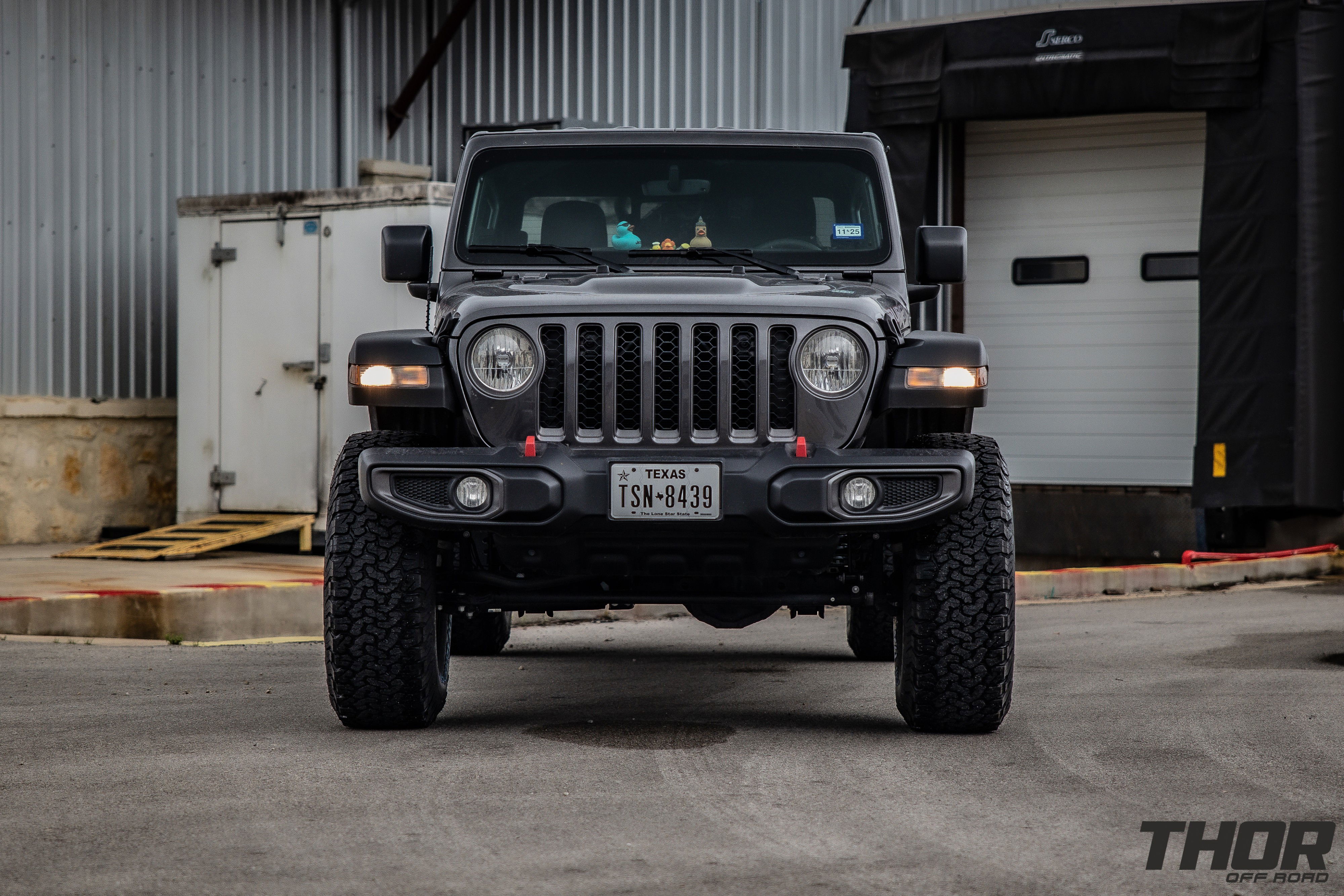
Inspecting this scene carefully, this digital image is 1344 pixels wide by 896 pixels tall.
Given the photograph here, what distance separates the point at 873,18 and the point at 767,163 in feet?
34.5

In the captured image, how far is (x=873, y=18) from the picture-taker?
1708 cm

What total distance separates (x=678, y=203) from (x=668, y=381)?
1.53 m

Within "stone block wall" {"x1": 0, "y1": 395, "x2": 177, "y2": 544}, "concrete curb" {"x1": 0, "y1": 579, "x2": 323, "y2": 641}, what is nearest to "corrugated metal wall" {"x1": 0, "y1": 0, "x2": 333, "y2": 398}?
"stone block wall" {"x1": 0, "y1": 395, "x2": 177, "y2": 544}

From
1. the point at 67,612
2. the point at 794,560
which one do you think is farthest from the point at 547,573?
the point at 67,612

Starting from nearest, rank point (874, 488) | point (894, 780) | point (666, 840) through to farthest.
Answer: point (666, 840) < point (894, 780) < point (874, 488)

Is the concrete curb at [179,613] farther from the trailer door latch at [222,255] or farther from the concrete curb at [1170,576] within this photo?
the concrete curb at [1170,576]

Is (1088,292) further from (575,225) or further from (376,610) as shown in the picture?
(376,610)

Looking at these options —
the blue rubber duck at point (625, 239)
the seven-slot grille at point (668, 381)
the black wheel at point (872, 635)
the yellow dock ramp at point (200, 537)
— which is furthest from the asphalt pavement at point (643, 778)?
the yellow dock ramp at point (200, 537)

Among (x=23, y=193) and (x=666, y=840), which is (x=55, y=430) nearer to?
(x=23, y=193)

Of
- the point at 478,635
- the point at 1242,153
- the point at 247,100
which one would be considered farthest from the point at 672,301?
the point at 247,100

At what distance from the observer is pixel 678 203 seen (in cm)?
706

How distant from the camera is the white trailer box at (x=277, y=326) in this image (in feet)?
45.5

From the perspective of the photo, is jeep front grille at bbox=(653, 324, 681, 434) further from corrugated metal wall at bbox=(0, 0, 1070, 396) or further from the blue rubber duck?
corrugated metal wall at bbox=(0, 0, 1070, 396)

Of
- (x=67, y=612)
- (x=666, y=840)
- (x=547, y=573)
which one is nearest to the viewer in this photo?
(x=666, y=840)
